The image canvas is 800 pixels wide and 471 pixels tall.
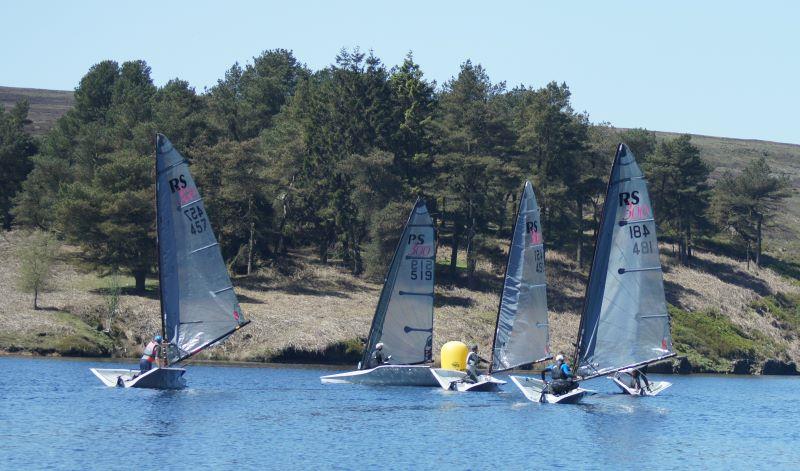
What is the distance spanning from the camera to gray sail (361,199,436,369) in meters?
57.6

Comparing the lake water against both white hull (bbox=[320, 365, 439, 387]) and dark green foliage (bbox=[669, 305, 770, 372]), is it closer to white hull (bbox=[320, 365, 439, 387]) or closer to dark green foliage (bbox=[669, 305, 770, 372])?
white hull (bbox=[320, 365, 439, 387])

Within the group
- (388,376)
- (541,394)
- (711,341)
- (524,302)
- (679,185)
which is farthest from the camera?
(679,185)

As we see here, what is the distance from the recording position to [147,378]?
48.3m

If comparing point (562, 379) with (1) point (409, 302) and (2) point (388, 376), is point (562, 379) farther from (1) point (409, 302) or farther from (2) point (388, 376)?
(1) point (409, 302)

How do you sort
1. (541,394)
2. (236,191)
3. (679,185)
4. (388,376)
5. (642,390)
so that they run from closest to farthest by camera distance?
(541,394) < (642,390) < (388,376) < (236,191) < (679,185)

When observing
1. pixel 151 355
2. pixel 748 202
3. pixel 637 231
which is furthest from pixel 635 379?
pixel 748 202

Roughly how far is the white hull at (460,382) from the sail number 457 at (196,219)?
13.9 meters

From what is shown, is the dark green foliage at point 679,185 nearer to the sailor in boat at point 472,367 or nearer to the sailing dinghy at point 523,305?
the sailing dinghy at point 523,305

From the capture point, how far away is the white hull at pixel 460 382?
5481 centimetres

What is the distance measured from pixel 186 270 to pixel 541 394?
54.5 ft

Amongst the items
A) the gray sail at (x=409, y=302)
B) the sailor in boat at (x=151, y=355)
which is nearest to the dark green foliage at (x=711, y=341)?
the gray sail at (x=409, y=302)

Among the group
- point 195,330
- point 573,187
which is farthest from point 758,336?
point 195,330

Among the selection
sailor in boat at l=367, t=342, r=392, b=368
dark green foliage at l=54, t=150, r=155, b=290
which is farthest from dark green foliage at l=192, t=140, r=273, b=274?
sailor in boat at l=367, t=342, r=392, b=368

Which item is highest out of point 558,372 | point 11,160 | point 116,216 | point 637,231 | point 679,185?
point 679,185
